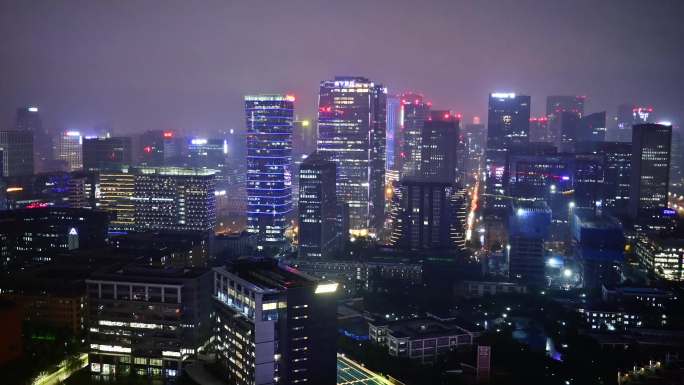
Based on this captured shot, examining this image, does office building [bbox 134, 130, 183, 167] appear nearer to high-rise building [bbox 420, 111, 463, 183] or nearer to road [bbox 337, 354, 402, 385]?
high-rise building [bbox 420, 111, 463, 183]

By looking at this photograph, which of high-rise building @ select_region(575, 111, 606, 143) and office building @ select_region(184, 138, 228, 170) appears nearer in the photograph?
high-rise building @ select_region(575, 111, 606, 143)

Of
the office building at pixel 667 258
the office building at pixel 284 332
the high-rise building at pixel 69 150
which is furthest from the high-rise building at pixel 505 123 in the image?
the office building at pixel 284 332

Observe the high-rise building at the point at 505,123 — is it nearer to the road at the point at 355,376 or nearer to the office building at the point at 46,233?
the office building at the point at 46,233

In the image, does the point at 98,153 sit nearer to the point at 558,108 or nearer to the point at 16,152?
the point at 16,152

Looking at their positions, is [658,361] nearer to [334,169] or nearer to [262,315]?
[262,315]

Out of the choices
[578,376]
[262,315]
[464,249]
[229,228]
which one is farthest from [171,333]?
[229,228]

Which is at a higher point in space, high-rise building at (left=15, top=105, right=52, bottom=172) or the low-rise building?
high-rise building at (left=15, top=105, right=52, bottom=172)

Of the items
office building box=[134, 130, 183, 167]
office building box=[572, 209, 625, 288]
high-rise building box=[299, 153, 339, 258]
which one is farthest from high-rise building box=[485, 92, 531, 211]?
office building box=[134, 130, 183, 167]

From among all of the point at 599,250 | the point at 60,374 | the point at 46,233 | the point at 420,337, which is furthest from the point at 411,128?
the point at 60,374
